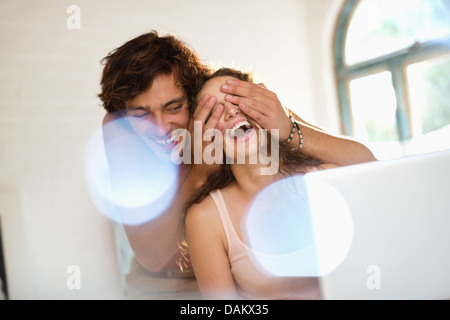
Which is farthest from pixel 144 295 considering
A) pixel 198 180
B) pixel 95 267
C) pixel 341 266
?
pixel 341 266

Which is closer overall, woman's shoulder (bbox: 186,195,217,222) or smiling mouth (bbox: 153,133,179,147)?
woman's shoulder (bbox: 186,195,217,222)

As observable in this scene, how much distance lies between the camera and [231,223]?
1.12 metres

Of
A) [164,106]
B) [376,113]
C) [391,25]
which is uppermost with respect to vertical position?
[391,25]

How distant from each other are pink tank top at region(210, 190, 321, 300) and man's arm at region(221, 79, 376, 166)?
0.27m

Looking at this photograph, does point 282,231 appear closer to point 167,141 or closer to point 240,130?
point 240,130

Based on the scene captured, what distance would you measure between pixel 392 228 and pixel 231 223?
529mm

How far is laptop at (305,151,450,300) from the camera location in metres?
0.63

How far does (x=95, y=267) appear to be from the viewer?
7.48 ft

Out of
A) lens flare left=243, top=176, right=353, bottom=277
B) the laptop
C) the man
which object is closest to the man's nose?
the man

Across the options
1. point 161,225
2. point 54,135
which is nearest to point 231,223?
point 161,225

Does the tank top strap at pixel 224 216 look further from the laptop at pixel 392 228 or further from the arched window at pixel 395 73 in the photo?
the arched window at pixel 395 73

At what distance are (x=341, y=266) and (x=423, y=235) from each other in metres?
0.14

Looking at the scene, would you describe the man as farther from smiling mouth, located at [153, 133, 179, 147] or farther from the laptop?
the laptop

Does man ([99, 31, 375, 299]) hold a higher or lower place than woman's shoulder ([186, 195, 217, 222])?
higher
